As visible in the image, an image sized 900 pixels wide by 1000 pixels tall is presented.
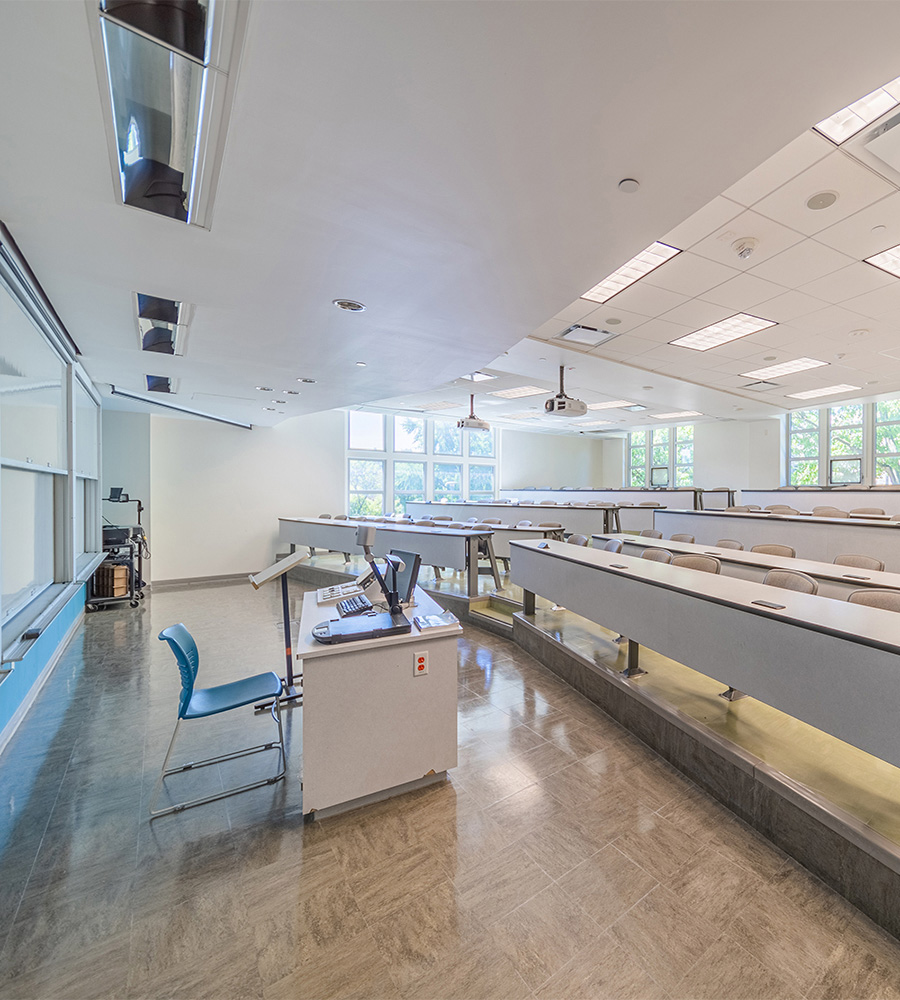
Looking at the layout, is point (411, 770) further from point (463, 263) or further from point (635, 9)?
point (635, 9)

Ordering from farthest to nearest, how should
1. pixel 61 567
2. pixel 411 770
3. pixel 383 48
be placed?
pixel 61 567 < pixel 411 770 < pixel 383 48

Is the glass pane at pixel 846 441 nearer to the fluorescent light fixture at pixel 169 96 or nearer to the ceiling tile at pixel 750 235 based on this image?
the ceiling tile at pixel 750 235

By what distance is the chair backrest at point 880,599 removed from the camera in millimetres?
2449

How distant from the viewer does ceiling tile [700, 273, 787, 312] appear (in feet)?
13.6

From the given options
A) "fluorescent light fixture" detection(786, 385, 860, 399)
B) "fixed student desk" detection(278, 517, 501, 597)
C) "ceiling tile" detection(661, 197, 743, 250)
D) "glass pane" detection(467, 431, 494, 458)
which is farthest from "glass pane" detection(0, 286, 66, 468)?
"fluorescent light fixture" detection(786, 385, 860, 399)

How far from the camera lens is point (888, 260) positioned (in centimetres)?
379

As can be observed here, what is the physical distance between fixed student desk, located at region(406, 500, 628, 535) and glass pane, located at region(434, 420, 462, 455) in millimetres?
2739

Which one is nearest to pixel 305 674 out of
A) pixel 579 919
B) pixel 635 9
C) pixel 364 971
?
pixel 364 971

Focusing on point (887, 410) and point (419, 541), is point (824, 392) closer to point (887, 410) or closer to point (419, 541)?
point (887, 410)

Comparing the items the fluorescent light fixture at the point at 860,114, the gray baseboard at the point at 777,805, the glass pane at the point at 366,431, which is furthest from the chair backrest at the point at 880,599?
the glass pane at the point at 366,431

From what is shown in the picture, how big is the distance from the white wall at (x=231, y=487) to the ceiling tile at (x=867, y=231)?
902 centimetres

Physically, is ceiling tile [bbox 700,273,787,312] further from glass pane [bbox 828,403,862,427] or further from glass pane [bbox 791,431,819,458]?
glass pane [bbox 791,431,819,458]

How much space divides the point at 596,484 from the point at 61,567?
15568 mm

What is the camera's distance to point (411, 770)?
7.69 feet
